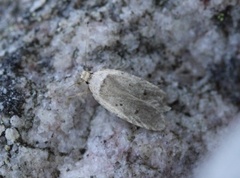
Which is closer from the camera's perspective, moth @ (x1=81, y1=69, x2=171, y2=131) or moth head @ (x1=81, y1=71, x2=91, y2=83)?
moth @ (x1=81, y1=69, x2=171, y2=131)

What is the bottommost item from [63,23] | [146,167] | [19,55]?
[146,167]

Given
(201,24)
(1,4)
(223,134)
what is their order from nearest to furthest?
(223,134), (201,24), (1,4)

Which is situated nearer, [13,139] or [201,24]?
[13,139]

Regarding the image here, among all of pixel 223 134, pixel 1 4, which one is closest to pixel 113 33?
pixel 223 134

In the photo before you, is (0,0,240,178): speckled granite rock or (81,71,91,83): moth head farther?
(81,71,91,83): moth head

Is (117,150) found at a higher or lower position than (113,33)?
lower

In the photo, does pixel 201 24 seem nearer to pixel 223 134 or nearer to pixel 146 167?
pixel 223 134
